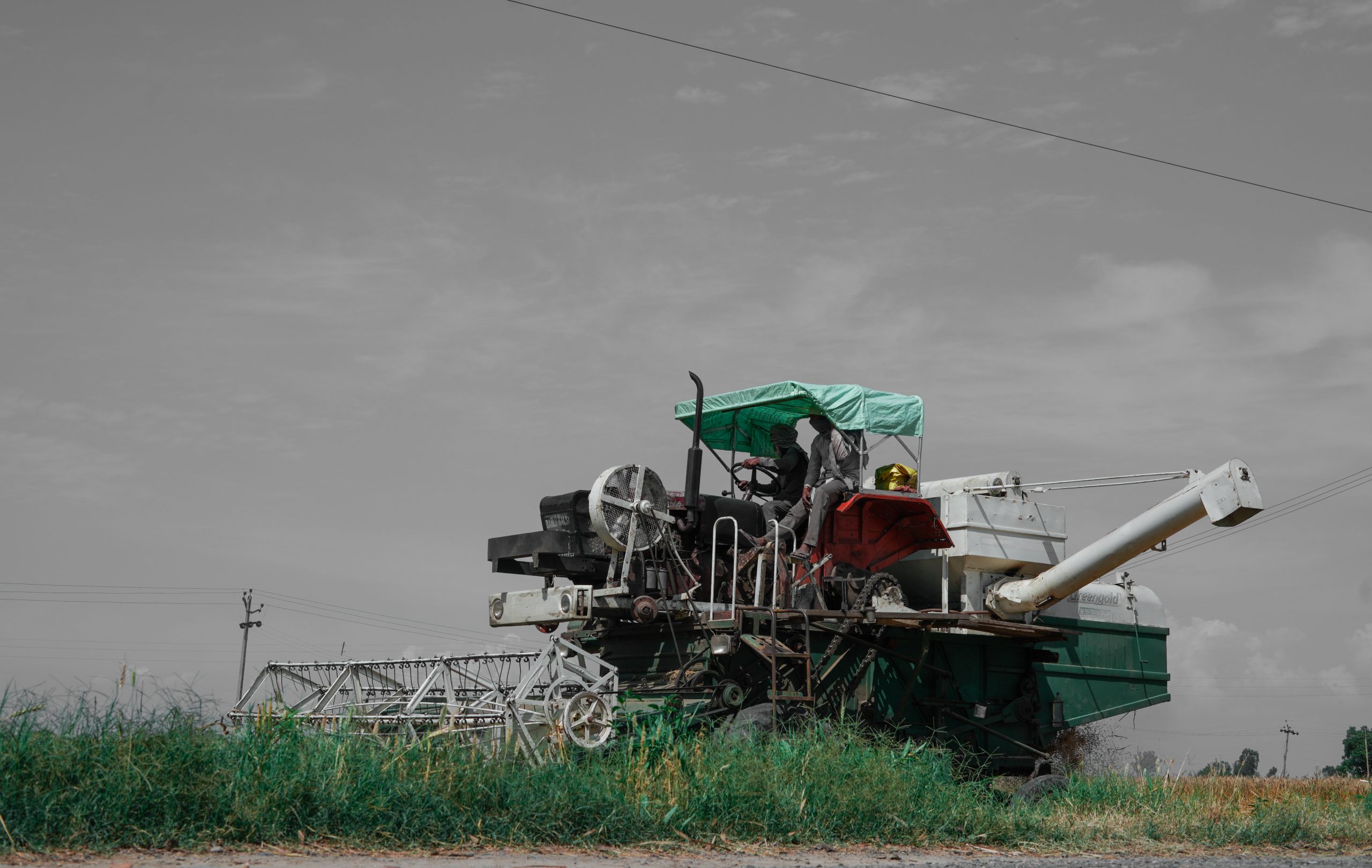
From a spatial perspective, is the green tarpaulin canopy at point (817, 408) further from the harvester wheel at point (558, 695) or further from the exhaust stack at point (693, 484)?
the harvester wheel at point (558, 695)

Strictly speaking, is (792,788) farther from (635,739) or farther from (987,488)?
(987,488)

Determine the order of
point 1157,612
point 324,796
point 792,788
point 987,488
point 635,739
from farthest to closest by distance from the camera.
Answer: point 1157,612 < point 987,488 < point 635,739 < point 792,788 < point 324,796

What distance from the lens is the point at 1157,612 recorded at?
57.1 ft

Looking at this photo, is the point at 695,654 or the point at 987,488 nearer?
the point at 695,654

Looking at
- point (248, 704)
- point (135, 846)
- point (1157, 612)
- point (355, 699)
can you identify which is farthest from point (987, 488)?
point (135, 846)

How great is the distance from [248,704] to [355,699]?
1.22 m

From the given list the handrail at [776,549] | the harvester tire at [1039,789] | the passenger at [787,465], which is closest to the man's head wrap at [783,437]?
the passenger at [787,465]

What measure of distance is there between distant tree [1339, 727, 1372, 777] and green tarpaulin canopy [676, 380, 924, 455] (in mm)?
35925

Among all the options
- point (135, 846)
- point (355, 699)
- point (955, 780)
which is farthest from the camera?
point (355, 699)

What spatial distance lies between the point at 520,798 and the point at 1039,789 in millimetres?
6875

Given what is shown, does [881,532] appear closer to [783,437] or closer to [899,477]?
[899,477]

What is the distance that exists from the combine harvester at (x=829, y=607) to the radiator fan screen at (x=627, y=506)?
0.08 feet

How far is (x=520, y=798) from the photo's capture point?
9.43 m

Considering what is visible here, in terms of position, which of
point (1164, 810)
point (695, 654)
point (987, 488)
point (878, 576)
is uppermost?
point (987, 488)
